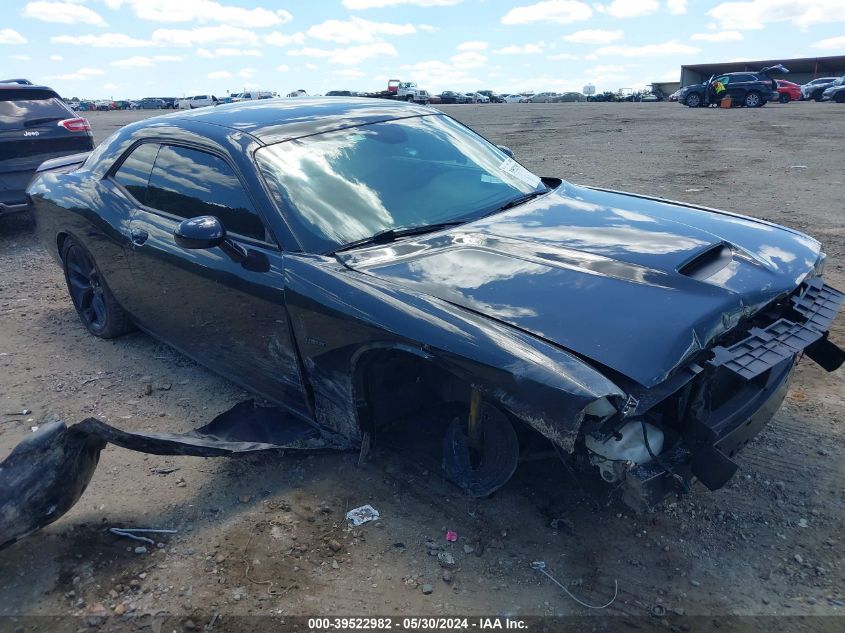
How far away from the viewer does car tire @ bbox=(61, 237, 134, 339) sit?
14.6 feet

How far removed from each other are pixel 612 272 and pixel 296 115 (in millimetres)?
1920

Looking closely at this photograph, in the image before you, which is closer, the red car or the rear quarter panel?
the rear quarter panel

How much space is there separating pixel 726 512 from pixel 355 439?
5.11 ft

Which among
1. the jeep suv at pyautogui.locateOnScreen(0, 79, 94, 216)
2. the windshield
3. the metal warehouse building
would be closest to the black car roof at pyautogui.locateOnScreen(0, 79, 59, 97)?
the jeep suv at pyautogui.locateOnScreen(0, 79, 94, 216)

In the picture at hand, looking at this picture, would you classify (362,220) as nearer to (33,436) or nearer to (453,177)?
(453,177)

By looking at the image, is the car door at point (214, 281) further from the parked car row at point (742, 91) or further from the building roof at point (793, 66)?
the building roof at point (793, 66)

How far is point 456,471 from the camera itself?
2.69 metres

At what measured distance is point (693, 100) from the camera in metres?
31.6

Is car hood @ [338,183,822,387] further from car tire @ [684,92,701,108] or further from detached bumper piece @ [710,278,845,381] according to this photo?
car tire @ [684,92,701,108]

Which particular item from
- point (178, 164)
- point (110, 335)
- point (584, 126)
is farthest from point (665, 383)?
point (584, 126)

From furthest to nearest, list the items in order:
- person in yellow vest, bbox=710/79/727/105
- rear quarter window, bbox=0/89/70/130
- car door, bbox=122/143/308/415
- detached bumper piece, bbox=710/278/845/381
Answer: person in yellow vest, bbox=710/79/727/105, rear quarter window, bbox=0/89/70/130, car door, bbox=122/143/308/415, detached bumper piece, bbox=710/278/845/381

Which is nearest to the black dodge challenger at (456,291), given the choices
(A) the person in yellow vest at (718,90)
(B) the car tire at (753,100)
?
(B) the car tire at (753,100)

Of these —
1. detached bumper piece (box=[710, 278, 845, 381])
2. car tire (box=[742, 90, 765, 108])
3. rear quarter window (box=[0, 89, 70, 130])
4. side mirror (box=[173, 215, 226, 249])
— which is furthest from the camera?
car tire (box=[742, 90, 765, 108])

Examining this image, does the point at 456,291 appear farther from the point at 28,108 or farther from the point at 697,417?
the point at 28,108
